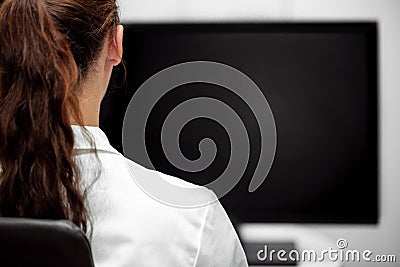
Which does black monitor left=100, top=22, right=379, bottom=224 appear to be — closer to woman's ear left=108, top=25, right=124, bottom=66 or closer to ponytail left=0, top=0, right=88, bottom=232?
woman's ear left=108, top=25, right=124, bottom=66

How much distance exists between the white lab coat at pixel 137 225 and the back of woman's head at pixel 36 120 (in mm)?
39

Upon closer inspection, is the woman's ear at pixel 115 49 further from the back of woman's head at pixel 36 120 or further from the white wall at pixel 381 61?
the white wall at pixel 381 61

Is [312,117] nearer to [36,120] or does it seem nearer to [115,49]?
[115,49]

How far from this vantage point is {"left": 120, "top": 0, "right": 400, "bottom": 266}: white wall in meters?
2.78

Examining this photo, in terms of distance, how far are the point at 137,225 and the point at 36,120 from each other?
208 mm

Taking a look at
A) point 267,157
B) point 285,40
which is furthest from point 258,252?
point 285,40

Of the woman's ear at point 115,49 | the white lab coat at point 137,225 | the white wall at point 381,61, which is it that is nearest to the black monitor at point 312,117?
the white wall at point 381,61

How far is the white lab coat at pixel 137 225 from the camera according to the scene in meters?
0.99

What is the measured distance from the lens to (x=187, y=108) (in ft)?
8.75

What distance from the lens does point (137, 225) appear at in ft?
3.27

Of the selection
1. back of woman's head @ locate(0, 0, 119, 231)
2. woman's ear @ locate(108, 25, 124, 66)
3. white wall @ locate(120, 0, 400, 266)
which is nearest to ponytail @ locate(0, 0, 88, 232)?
back of woman's head @ locate(0, 0, 119, 231)

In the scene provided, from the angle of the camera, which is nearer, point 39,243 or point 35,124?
point 39,243

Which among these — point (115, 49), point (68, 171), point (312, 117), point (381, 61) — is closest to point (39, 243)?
point (68, 171)

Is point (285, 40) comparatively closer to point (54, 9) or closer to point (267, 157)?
point (267, 157)
